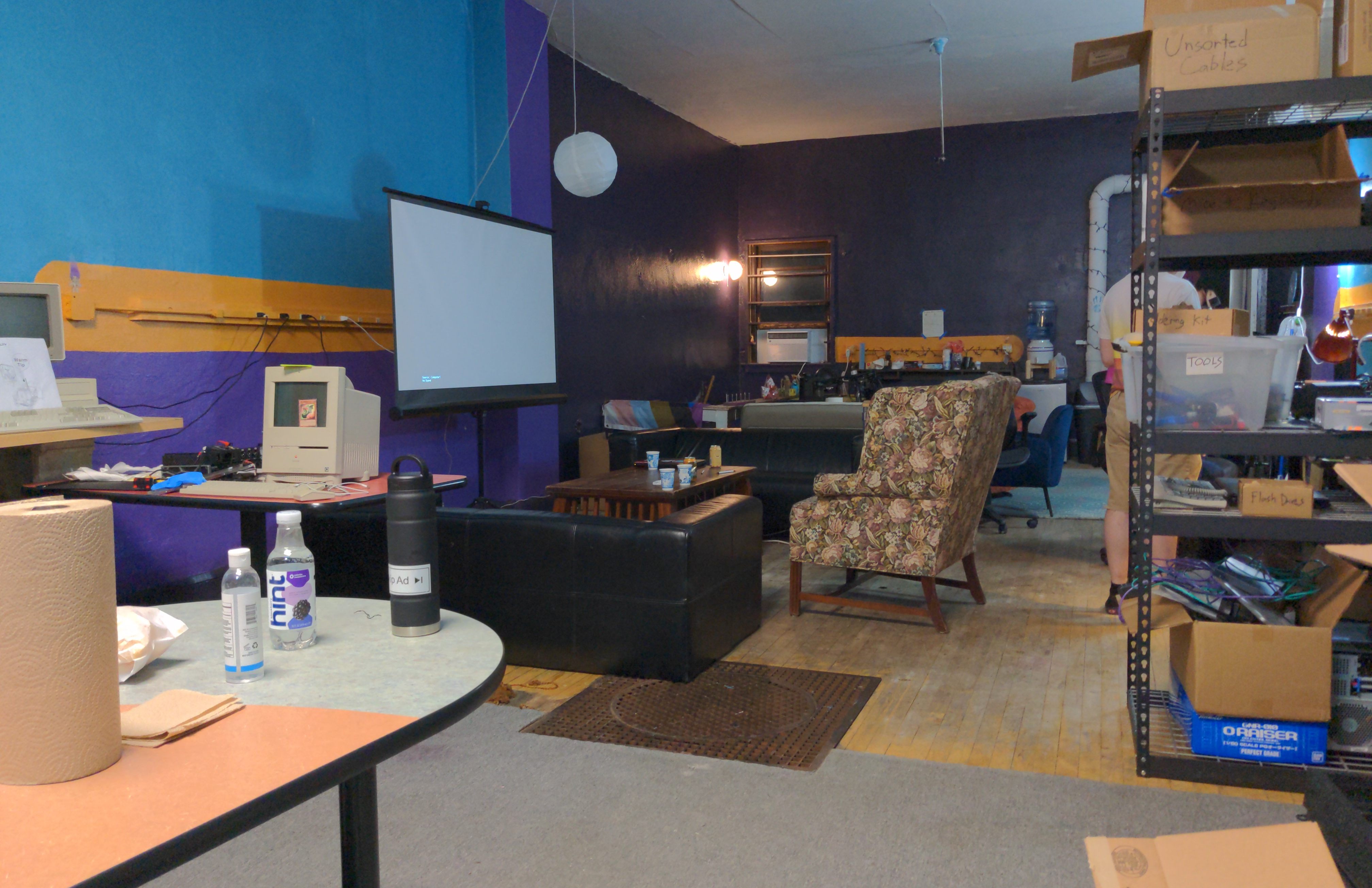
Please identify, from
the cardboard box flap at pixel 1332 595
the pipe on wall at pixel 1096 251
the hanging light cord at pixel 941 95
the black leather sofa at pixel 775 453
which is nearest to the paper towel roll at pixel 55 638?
the cardboard box flap at pixel 1332 595

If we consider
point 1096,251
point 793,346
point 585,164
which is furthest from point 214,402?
point 1096,251

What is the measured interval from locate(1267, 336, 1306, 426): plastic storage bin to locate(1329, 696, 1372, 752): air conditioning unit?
731 mm

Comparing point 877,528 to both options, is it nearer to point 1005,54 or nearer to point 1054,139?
point 1005,54

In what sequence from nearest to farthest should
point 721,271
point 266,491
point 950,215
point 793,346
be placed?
point 266,491 → point 950,215 → point 721,271 → point 793,346

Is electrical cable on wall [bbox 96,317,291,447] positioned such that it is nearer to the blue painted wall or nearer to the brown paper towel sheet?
the blue painted wall

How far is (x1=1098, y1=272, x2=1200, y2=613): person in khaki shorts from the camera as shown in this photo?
143 inches

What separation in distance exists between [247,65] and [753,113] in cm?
550

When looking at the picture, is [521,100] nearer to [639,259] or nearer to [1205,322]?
[639,259]

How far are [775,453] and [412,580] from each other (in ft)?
14.8

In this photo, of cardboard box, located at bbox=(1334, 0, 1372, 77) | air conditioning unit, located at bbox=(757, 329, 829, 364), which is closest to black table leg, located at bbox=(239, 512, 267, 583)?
cardboard box, located at bbox=(1334, 0, 1372, 77)

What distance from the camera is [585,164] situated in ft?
17.6

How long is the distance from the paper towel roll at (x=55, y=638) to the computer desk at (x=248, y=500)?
1823mm

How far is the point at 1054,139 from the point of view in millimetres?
9203

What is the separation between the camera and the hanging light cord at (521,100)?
5500 mm
